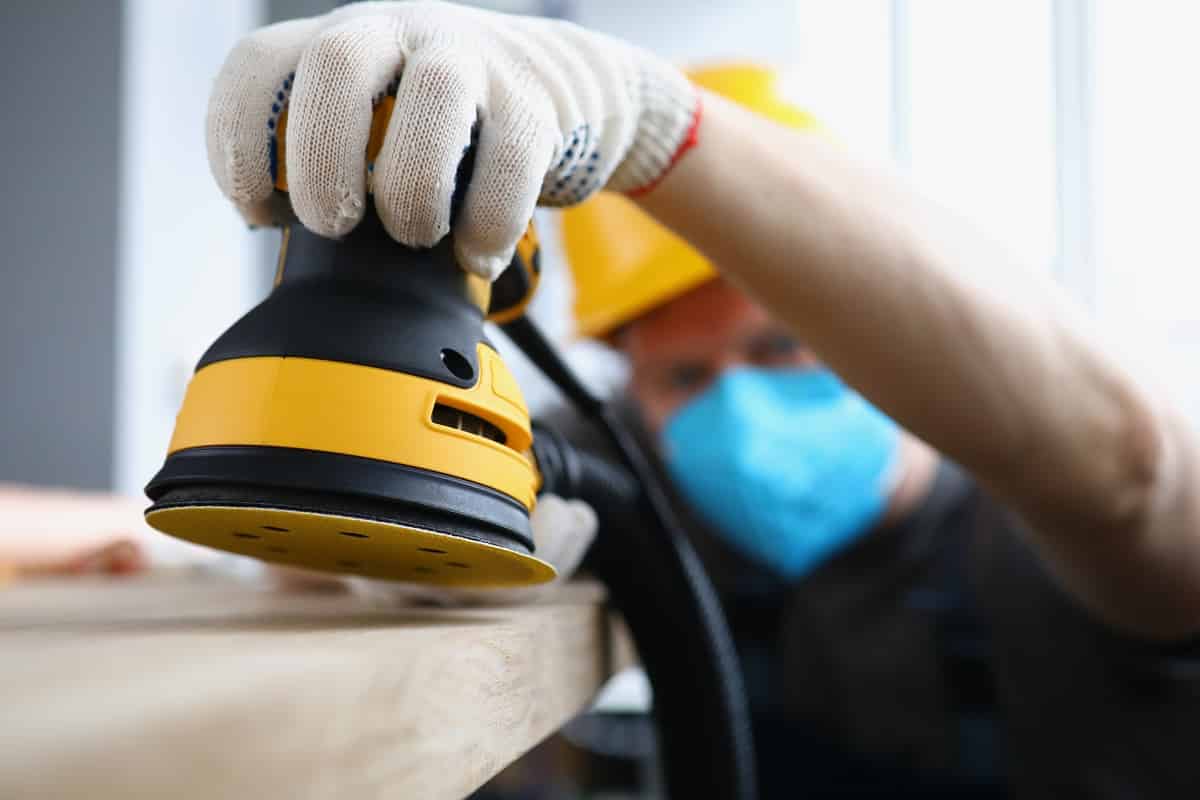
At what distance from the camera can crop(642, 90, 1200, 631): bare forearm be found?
61 cm

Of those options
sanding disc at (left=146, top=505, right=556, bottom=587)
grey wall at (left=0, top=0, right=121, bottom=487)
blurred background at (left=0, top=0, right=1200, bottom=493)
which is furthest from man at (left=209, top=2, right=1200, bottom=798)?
grey wall at (left=0, top=0, right=121, bottom=487)

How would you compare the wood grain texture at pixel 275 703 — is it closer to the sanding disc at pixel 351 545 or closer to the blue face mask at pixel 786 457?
the sanding disc at pixel 351 545

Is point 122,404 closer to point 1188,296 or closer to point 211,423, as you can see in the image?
point 211,423

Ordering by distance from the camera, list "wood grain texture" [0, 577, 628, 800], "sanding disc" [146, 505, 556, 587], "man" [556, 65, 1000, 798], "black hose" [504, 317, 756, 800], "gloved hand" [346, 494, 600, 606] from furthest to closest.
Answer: "man" [556, 65, 1000, 798] → "black hose" [504, 317, 756, 800] → "gloved hand" [346, 494, 600, 606] → "sanding disc" [146, 505, 556, 587] → "wood grain texture" [0, 577, 628, 800]

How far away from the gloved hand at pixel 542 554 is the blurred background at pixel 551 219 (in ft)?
4.55

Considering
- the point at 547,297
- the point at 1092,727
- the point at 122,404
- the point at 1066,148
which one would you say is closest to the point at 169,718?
the point at 1092,727

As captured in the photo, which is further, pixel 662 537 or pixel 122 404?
pixel 122 404

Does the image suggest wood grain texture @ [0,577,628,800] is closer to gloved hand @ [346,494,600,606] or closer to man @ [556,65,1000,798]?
gloved hand @ [346,494,600,606]

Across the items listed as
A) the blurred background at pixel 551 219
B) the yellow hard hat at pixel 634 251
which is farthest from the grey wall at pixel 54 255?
the yellow hard hat at pixel 634 251

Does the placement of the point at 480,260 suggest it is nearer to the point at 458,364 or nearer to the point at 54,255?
the point at 458,364

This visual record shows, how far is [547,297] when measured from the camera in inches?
108

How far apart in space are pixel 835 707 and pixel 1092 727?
326 millimetres

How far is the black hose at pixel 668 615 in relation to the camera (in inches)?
25.4

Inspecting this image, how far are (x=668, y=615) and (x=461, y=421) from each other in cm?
34
